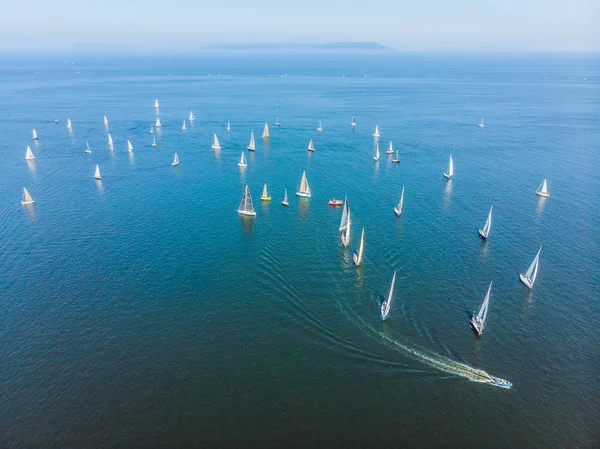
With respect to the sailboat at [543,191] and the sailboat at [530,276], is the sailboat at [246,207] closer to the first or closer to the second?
the sailboat at [530,276]

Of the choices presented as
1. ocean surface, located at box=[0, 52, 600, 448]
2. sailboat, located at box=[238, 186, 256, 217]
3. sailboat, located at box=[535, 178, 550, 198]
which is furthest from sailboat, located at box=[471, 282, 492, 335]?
sailboat, located at box=[535, 178, 550, 198]

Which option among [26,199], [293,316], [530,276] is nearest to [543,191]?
[530,276]

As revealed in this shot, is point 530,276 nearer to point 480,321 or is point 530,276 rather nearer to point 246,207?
point 480,321

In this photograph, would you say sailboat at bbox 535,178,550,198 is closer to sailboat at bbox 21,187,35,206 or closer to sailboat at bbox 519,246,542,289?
sailboat at bbox 519,246,542,289

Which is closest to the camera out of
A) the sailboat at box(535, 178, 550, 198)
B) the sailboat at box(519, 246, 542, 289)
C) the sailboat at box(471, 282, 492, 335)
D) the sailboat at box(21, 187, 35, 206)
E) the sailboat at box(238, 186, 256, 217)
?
the sailboat at box(471, 282, 492, 335)

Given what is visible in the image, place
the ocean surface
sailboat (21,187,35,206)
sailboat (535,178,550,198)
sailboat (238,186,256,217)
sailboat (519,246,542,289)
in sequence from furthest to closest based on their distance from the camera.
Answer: sailboat (535,178,550,198)
sailboat (21,187,35,206)
sailboat (238,186,256,217)
sailboat (519,246,542,289)
the ocean surface

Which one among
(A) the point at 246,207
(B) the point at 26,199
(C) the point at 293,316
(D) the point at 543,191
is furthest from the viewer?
(D) the point at 543,191

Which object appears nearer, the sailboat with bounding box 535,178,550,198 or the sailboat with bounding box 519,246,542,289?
the sailboat with bounding box 519,246,542,289

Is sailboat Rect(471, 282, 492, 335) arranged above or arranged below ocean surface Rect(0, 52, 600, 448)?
above

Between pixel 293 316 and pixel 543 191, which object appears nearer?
pixel 293 316

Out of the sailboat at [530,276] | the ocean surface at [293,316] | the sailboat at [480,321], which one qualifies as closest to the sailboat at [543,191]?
the ocean surface at [293,316]

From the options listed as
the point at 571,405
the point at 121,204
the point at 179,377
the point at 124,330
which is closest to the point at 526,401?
the point at 571,405
